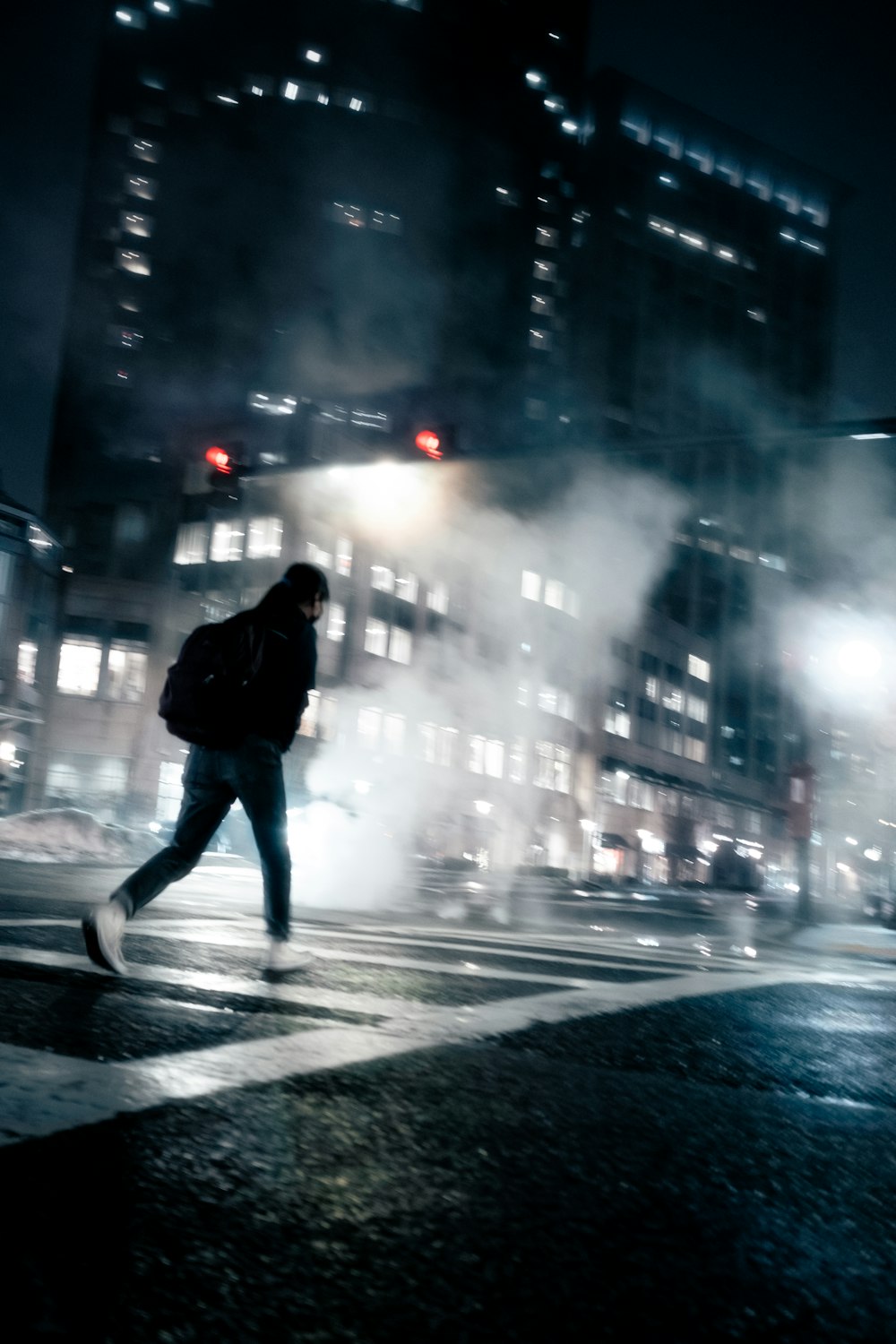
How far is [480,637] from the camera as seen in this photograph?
4009 cm

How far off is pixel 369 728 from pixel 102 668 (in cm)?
2023

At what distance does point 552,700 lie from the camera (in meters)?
51.0

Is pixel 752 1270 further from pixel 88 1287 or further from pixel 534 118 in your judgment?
pixel 534 118

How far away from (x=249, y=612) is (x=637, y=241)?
4562 inches

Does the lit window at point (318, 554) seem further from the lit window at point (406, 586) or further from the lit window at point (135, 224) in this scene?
the lit window at point (135, 224)

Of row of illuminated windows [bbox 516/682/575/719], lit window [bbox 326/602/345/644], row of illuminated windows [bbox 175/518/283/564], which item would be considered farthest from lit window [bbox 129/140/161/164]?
row of illuminated windows [bbox 516/682/575/719]

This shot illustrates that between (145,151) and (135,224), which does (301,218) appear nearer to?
(145,151)

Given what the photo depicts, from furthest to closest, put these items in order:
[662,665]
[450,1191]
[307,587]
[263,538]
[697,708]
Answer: [697,708], [662,665], [263,538], [307,587], [450,1191]

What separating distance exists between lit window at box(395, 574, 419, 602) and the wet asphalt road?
152 feet

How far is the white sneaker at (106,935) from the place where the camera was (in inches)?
146

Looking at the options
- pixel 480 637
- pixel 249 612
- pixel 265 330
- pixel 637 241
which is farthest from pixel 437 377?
pixel 249 612

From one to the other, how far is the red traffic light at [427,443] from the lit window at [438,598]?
116 feet

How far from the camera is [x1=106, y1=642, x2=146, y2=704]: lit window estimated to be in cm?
4503

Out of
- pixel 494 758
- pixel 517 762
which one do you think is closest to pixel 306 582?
pixel 494 758
